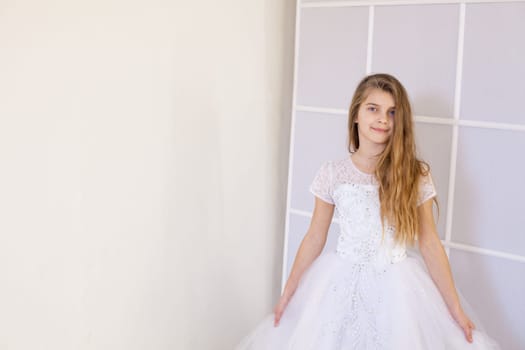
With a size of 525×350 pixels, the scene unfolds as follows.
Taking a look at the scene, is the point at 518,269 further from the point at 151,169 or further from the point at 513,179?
the point at 151,169

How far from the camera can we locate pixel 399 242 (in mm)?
1732

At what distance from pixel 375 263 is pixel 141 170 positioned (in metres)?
0.75

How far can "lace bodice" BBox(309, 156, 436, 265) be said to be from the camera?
1739 mm

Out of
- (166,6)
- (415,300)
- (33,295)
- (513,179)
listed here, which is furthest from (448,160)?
(33,295)

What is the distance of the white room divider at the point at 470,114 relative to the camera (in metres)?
1.92

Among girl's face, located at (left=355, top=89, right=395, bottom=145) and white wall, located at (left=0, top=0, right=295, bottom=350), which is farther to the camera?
girl's face, located at (left=355, top=89, right=395, bottom=145)

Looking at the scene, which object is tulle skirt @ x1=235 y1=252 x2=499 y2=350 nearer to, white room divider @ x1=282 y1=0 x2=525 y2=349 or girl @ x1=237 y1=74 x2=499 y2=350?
girl @ x1=237 y1=74 x2=499 y2=350

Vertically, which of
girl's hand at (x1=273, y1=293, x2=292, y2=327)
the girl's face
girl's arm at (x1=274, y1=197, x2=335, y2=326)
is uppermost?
the girl's face

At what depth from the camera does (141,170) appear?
1.88 m

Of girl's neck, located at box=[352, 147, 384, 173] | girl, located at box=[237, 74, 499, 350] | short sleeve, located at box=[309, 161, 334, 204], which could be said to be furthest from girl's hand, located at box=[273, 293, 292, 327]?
girl's neck, located at box=[352, 147, 384, 173]

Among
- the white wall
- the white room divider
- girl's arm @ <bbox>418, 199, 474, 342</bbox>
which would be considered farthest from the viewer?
the white room divider

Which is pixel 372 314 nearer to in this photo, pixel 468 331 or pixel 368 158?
pixel 468 331

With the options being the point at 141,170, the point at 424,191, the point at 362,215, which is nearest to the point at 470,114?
the point at 424,191

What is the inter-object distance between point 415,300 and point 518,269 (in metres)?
0.51
